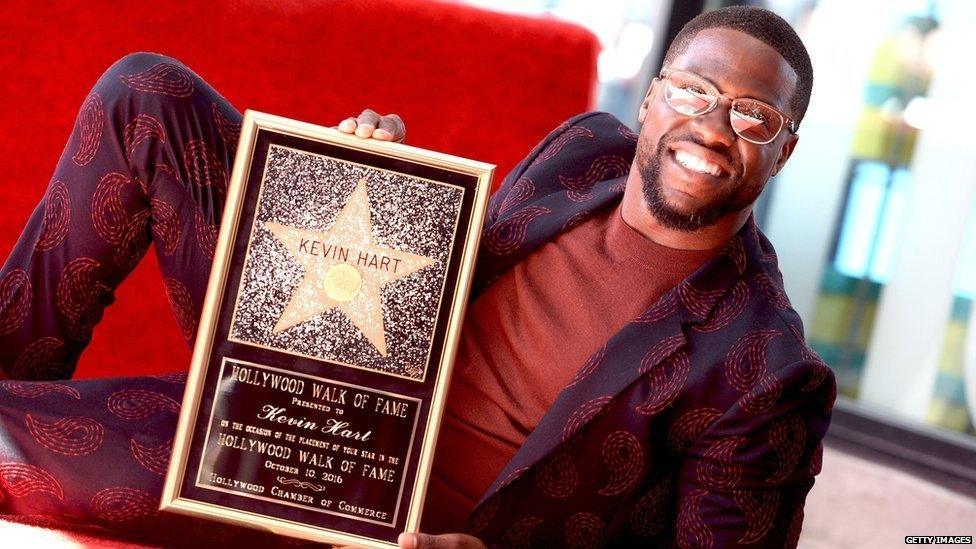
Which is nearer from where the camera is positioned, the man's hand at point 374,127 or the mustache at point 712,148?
the man's hand at point 374,127

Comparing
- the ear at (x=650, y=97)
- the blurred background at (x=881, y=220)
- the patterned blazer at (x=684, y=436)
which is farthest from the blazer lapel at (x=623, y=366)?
the blurred background at (x=881, y=220)

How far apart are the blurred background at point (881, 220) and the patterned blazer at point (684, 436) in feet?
6.65

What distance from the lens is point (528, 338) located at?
179 centimetres

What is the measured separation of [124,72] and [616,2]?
116 inches

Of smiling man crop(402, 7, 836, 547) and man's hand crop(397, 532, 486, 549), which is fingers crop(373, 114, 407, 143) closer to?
smiling man crop(402, 7, 836, 547)

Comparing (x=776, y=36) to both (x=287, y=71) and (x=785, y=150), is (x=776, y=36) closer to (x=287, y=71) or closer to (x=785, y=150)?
(x=785, y=150)

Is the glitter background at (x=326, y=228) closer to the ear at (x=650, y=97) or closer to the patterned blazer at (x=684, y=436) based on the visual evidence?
the patterned blazer at (x=684, y=436)

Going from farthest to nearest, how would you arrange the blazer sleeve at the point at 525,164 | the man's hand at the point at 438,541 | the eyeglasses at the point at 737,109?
the blazer sleeve at the point at 525,164, the eyeglasses at the point at 737,109, the man's hand at the point at 438,541

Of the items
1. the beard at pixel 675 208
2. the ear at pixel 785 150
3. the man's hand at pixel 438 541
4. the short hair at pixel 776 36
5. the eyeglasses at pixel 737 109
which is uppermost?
the short hair at pixel 776 36

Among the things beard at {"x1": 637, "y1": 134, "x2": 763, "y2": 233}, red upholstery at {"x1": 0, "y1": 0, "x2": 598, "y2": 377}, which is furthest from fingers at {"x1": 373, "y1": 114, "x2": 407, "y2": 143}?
red upholstery at {"x1": 0, "y1": 0, "x2": 598, "y2": 377}

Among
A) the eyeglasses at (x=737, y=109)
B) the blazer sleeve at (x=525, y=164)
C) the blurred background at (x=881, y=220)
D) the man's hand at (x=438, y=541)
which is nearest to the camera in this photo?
the man's hand at (x=438, y=541)

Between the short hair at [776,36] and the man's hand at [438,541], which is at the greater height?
the short hair at [776,36]

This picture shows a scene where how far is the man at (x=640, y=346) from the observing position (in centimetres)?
165

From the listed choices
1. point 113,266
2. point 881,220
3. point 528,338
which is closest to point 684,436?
point 528,338
